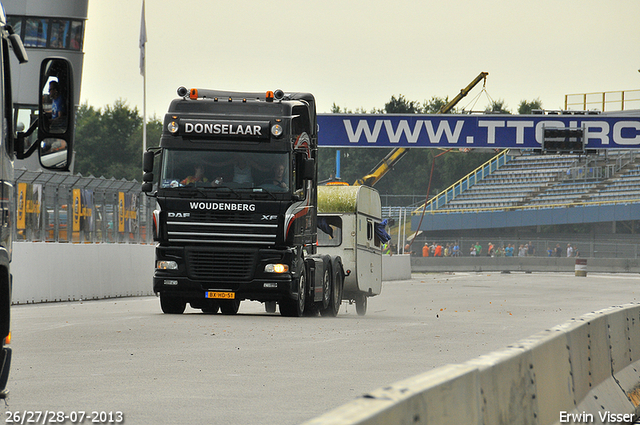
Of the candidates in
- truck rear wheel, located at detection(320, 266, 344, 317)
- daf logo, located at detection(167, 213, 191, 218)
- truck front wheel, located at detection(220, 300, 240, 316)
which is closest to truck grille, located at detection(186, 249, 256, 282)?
daf logo, located at detection(167, 213, 191, 218)

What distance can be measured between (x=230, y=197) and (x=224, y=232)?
610 mm

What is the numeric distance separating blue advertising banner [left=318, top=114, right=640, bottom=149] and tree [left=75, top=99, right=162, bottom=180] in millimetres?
64199

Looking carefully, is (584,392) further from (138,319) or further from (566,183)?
(566,183)

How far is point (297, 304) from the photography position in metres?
17.8

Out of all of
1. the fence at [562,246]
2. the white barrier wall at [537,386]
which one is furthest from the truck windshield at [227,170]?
the fence at [562,246]

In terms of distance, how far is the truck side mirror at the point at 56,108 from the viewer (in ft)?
20.9

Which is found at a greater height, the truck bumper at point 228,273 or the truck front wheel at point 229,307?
the truck bumper at point 228,273

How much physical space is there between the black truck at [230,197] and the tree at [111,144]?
286 feet

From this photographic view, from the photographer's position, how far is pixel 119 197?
25141mm

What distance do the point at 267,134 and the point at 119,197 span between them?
9.22 meters

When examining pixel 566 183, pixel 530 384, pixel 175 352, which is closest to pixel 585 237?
→ pixel 566 183

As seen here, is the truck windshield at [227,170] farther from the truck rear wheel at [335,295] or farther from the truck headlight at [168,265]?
the truck rear wheel at [335,295]

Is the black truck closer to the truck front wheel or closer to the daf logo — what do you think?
the daf logo

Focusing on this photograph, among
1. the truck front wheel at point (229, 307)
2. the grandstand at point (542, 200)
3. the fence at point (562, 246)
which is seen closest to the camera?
the truck front wheel at point (229, 307)
